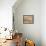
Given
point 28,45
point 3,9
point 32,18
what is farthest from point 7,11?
point 32,18

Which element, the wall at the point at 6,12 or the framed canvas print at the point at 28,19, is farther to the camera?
the framed canvas print at the point at 28,19

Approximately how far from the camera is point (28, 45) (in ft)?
13.3

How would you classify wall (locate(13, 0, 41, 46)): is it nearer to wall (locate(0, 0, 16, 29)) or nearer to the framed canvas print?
the framed canvas print

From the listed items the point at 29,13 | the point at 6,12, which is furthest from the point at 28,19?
the point at 6,12

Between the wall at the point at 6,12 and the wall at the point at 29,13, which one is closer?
the wall at the point at 6,12

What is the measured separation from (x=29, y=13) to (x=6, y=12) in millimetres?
1739

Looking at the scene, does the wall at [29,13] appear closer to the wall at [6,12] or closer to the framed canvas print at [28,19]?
the framed canvas print at [28,19]

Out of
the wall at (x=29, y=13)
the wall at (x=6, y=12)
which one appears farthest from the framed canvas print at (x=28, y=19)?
the wall at (x=6, y=12)

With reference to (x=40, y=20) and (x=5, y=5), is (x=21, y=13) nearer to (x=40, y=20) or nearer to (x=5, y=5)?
(x=40, y=20)

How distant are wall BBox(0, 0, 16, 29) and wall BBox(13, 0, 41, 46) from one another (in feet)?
4.70

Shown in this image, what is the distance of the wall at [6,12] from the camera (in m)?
3.81

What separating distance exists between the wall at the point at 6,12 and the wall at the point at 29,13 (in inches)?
56.4

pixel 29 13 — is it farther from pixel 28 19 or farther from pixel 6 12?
pixel 6 12

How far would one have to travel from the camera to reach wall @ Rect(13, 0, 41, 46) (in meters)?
5.32
